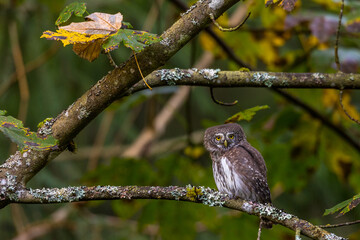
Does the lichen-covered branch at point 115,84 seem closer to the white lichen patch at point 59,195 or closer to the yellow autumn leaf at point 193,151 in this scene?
the white lichen patch at point 59,195

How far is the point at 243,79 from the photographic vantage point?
2.15m

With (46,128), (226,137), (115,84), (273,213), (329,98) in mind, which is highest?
(329,98)

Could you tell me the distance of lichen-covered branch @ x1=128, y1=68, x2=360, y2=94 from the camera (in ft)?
6.98

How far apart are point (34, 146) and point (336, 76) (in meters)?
1.32

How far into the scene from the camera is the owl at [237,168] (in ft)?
10.8

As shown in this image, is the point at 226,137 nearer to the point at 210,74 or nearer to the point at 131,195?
the point at 210,74

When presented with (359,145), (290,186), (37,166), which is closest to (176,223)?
(290,186)

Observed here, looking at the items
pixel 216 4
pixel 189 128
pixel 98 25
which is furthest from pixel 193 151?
pixel 98 25

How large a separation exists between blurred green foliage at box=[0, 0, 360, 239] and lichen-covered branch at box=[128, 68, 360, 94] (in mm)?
938

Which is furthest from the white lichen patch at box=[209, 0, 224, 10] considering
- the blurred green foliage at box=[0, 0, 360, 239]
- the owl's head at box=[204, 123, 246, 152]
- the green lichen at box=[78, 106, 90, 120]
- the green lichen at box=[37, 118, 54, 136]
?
the owl's head at box=[204, 123, 246, 152]

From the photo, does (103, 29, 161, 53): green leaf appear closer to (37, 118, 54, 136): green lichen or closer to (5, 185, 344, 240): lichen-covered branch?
(37, 118, 54, 136): green lichen

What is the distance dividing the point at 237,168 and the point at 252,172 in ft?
0.36

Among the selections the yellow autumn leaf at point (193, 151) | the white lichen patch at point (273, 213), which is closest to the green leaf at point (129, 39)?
the white lichen patch at point (273, 213)

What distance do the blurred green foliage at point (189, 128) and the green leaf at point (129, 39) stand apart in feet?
5.39
